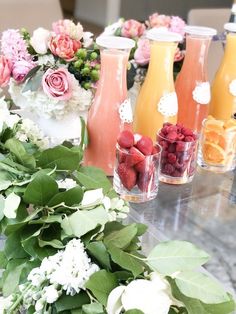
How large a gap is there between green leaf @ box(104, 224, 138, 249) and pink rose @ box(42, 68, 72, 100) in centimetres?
49

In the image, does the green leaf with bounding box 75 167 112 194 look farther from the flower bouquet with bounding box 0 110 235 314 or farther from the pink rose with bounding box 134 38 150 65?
the pink rose with bounding box 134 38 150 65

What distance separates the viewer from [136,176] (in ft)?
2.90

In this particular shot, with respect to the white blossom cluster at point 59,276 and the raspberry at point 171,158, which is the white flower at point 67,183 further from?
the raspberry at point 171,158

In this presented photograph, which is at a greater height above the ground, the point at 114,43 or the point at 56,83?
the point at 114,43

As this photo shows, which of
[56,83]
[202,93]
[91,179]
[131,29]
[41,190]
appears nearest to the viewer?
[41,190]

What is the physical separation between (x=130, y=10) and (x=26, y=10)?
2365 mm

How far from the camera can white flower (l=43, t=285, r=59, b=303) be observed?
18.9 inches

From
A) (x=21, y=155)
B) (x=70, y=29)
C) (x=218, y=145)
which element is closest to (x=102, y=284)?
(x=21, y=155)

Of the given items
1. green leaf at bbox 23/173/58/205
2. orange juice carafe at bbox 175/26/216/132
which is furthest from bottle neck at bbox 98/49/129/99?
green leaf at bbox 23/173/58/205

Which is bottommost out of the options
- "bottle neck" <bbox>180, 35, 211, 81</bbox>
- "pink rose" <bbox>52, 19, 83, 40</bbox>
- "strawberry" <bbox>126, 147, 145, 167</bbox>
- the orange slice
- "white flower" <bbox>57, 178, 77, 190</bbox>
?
the orange slice

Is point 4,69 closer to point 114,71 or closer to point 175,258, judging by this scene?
point 114,71

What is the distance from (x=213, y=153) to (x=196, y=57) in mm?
233

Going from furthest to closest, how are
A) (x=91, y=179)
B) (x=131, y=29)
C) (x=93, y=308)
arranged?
(x=131, y=29) → (x=91, y=179) → (x=93, y=308)

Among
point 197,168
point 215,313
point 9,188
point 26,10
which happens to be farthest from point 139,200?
point 26,10
